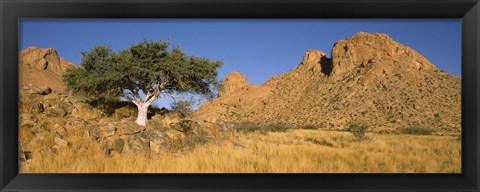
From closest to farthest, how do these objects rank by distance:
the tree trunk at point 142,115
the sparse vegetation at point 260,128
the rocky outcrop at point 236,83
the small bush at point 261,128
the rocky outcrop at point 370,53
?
the tree trunk at point 142,115
the sparse vegetation at point 260,128
the small bush at point 261,128
the rocky outcrop at point 370,53
the rocky outcrop at point 236,83

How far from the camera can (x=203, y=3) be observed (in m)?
3.70

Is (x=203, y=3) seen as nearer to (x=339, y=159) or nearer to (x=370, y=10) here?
(x=370, y=10)

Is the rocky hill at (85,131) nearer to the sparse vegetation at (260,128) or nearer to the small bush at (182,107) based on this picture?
the small bush at (182,107)

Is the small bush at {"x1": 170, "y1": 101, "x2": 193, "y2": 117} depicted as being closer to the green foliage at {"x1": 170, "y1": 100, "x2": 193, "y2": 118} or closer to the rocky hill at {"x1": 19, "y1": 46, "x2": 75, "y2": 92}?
the green foliage at {"x1": 170, "y1": 100, "x2": 193, "y2": 118}

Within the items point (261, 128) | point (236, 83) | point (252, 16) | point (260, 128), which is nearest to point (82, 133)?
point (252, 16)

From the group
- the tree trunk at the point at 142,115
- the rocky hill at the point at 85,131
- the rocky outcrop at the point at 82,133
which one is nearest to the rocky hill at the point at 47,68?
the rocky hill at the point at 85,131

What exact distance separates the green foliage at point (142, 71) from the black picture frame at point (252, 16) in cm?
659

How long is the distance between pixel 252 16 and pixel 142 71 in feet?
23.7

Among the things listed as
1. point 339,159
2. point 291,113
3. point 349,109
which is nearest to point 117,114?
point 339,159

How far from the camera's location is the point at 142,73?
1067 centimetres

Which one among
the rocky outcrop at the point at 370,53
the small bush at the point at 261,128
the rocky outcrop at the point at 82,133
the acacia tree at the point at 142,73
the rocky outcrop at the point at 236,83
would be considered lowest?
the small bush at the point at 261,128

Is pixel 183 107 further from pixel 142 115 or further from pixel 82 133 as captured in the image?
pixel 82 133

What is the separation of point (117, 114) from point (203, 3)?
8.54m

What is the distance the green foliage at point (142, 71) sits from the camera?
34.7ft
